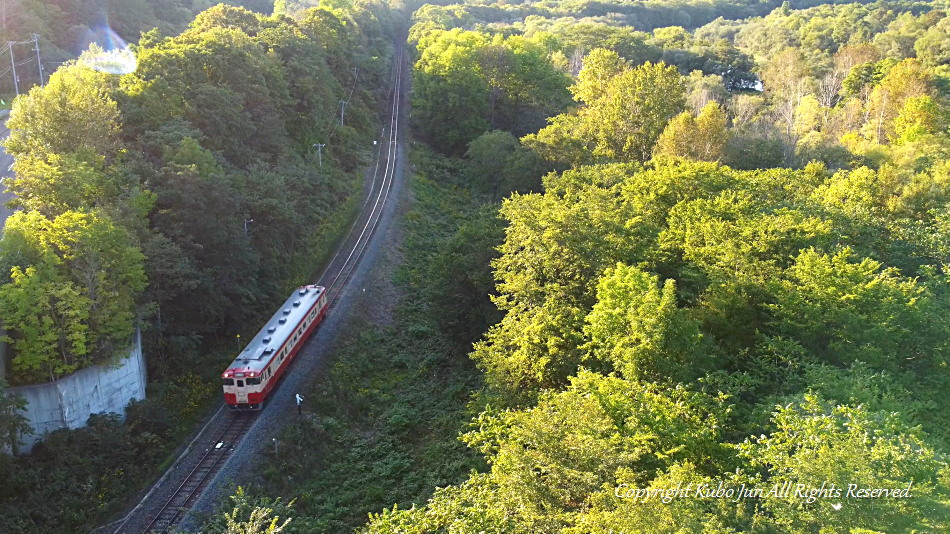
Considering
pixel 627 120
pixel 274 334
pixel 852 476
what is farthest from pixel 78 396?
pixel 627 120

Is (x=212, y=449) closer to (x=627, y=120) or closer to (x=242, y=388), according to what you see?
(x=242, y=388)

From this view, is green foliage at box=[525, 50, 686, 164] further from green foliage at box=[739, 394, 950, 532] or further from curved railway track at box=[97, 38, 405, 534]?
green foliage at box=[739, 394, 950, 532]

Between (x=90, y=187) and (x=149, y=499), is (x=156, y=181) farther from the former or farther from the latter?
(x=149, y=499)

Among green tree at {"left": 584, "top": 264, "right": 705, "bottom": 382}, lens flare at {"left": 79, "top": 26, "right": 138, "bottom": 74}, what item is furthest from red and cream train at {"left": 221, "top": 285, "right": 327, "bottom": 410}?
lens flare at {"left": 79, "top": 26, "right": 138, "bottom": 74}

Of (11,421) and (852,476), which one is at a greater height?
(852,476)

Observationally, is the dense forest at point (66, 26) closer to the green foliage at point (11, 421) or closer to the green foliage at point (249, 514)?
the green foliage at point (11, 421)

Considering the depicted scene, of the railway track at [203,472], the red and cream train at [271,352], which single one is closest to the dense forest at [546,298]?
the railway track at [203,472]

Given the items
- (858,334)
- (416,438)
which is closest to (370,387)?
(416,438)
